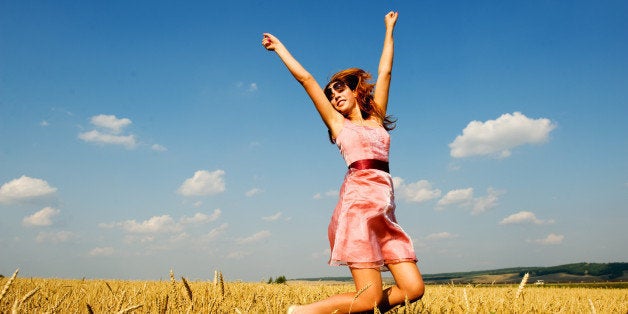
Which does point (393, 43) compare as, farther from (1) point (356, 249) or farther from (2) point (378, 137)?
(1) point (356, 249)

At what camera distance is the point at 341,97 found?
425 centimetres

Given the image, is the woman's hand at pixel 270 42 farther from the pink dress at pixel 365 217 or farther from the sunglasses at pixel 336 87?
the pink dress at pixel 365 217

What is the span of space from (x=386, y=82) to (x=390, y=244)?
1.97 meters

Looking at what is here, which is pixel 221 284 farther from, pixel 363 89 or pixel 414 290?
pixel 363 89

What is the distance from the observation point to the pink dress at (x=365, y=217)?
11.0 feet

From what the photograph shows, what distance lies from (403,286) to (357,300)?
1.69 feet

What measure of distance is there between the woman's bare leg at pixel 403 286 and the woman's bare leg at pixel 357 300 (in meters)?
0.15

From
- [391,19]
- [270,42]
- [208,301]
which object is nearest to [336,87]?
[270,42]

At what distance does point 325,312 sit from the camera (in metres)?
3.03

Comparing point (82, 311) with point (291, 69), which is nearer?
point (82, 311)

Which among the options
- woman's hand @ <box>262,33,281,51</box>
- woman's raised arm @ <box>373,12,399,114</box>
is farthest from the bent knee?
woman's hand @ <box>262,33,281,51</box>

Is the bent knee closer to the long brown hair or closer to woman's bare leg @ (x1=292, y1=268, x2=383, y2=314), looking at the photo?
woman's bare leg @ (x1=292, y1=268, x2=383, y2=314)

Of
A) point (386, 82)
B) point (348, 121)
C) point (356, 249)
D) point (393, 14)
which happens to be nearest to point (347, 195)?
point (356, 249)

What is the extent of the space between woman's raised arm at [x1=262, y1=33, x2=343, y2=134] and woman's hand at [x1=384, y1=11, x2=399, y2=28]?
1.83m
